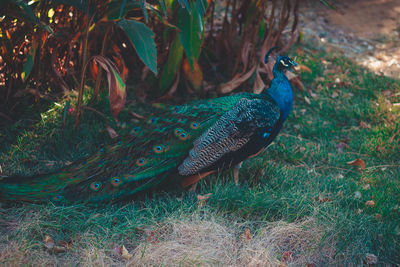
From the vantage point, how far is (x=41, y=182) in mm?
2402

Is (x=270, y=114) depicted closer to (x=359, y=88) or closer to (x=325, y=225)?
(x=325, y=225)

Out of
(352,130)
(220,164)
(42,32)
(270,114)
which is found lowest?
(352,130)

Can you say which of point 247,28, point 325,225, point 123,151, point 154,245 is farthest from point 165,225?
point 247,28

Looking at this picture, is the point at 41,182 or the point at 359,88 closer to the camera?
the point at 41,182

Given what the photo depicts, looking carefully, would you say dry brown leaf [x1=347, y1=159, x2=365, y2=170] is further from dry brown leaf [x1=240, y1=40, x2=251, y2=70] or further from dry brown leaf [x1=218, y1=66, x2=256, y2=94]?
dry brown leaf [x1=240, y1=40, x2=251, y2=70]

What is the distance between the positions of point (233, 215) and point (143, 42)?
118 centimetres

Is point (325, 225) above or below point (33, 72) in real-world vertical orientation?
below

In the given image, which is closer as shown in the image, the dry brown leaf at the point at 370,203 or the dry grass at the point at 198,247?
the dry grass at the point at 198,247

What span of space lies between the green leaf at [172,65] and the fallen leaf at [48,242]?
1797 mm

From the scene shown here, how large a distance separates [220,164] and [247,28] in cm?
162

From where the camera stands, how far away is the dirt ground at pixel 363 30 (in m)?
5.23

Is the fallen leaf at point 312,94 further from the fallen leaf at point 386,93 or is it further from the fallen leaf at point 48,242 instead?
the fallen leaf at point 48,242

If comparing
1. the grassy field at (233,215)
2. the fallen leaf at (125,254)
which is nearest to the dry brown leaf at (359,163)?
the grassy field at (233,215)

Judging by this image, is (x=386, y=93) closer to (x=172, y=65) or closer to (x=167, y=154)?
(x=172, y=65)
